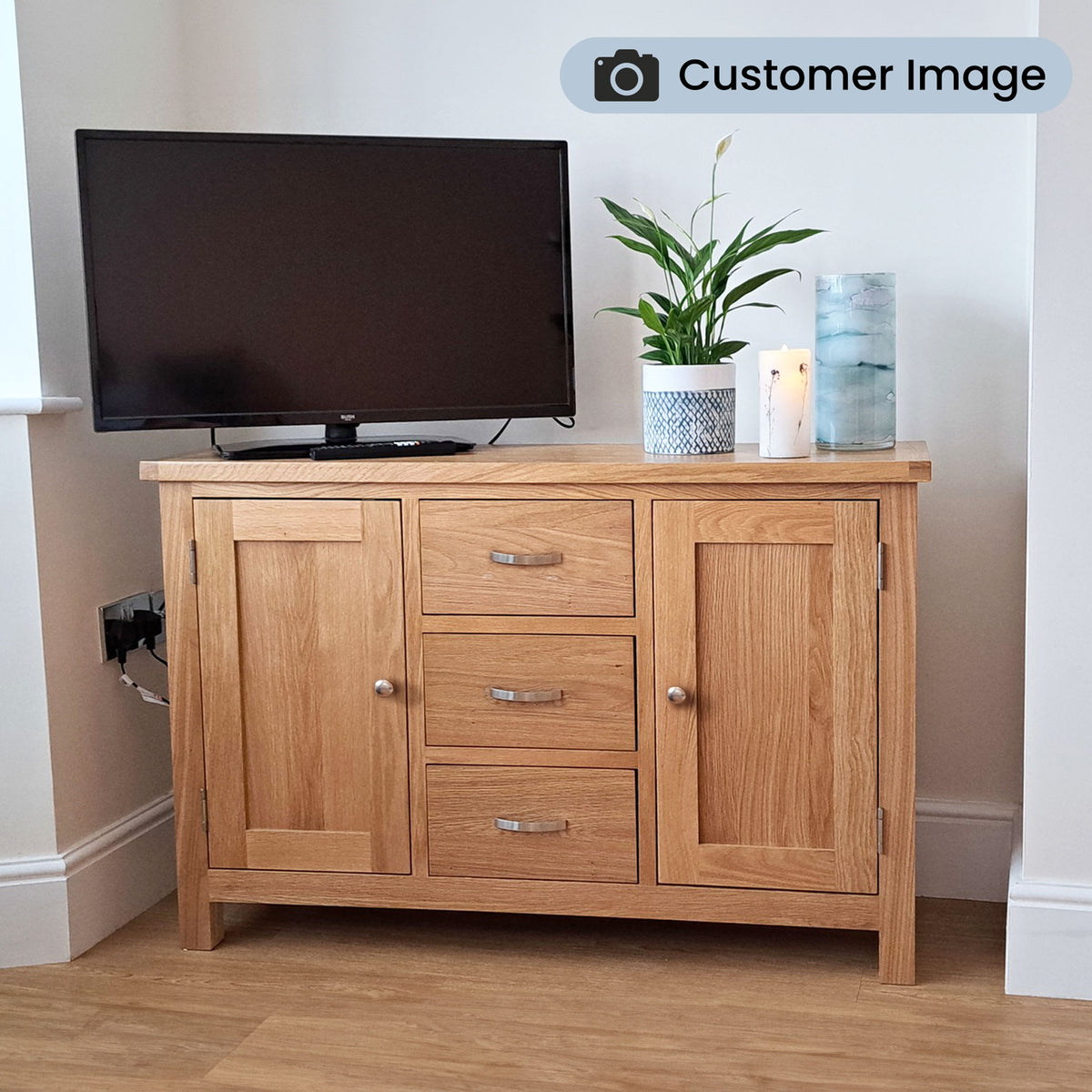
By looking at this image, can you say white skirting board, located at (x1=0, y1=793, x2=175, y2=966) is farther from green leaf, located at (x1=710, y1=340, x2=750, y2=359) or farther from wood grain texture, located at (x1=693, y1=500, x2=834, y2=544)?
green leaf, located at (x1=710, y1=340, x2=750, y2=359)

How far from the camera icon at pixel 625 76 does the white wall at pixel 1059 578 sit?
0.69 metres

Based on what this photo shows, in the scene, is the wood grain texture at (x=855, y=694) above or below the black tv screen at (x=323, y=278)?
below

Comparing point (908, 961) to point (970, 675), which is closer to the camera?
point (908, 961)

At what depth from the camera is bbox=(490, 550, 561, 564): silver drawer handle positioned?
6.05ft

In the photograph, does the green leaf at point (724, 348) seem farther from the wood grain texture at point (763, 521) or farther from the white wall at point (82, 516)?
the white wall at point (82, 516)

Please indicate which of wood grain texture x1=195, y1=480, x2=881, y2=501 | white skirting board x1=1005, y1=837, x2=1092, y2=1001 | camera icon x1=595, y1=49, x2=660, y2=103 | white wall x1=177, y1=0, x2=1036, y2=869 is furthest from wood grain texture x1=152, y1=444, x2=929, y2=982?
camera icon x1=595, y1=49, x2=660, y2=103

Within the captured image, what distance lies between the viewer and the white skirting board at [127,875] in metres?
1.98

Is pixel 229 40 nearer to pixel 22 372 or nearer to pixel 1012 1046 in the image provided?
pixel 22 372

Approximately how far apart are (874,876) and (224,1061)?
91 centimetres

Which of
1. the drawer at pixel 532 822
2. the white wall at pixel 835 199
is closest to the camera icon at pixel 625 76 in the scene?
the white wall at pixel 835 199

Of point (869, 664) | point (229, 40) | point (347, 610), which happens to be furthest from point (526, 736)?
point (229, 40)

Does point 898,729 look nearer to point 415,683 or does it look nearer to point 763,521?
point 763,521

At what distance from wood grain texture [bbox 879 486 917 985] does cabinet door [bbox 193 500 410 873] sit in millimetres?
686

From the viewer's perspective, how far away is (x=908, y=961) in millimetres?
1818
